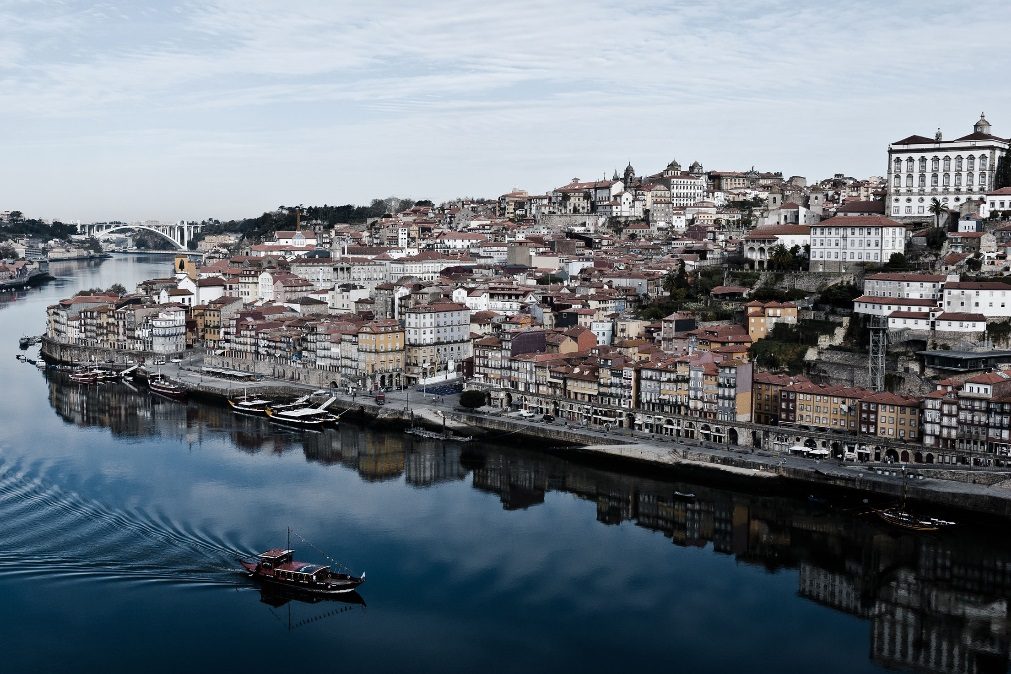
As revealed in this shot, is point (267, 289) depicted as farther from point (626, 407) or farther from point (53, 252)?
point (53, 252)

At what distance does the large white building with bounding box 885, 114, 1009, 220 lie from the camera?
23.2 metres

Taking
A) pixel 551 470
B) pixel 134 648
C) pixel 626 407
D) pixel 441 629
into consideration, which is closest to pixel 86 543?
pixel 134 648

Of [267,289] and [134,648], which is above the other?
[267,289]

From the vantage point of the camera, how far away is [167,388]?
22391 millimetres

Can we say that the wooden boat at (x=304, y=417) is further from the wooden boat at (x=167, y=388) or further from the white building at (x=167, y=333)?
the white building at (x=167, y=333)

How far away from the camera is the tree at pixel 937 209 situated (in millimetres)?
22766

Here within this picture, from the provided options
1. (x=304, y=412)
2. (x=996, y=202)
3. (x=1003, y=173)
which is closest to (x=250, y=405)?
(x=304, y=412)

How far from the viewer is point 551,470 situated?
15.9 metres

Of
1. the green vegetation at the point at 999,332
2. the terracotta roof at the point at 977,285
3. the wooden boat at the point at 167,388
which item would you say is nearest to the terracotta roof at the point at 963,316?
Result: the green vegetation at the point at 999,332

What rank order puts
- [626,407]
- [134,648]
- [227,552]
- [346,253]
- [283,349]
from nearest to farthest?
[134,648], [227,552], [626,407], [283,349], [346,253]

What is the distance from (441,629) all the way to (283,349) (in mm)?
14829

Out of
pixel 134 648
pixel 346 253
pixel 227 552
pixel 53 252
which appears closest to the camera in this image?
pixel 134 648

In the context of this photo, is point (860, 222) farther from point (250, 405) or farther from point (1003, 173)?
point (250, 405)

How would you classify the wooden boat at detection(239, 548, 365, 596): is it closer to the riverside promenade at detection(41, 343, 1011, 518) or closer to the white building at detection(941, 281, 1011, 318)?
the riverside promenade at detection(41, 343, 1011, 518)
